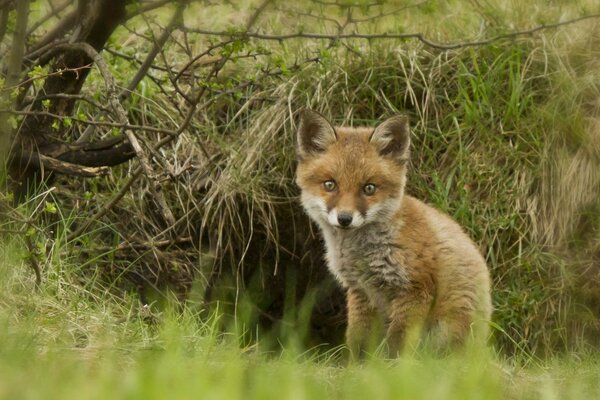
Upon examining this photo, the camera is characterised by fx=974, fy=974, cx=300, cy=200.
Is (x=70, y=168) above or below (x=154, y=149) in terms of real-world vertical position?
below

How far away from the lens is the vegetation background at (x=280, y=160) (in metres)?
6.05

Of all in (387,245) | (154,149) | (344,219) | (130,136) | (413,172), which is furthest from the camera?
(413,172)

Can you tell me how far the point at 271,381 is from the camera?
350 cm

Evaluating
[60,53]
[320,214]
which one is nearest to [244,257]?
[320,214]

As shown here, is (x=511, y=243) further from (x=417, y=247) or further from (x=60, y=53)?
(x=60, y=53)

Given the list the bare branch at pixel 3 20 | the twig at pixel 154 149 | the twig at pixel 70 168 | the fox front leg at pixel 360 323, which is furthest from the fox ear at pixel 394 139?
the bare branch at pixel 3 20

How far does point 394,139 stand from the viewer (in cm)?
617

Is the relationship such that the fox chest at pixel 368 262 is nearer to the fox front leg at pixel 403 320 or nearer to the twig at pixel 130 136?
the fox front leg at pixel 403 320

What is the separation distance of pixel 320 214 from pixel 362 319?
0.70 meters

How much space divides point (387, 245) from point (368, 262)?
0.51 feet

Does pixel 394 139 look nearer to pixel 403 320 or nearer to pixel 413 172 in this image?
pixel 403 320

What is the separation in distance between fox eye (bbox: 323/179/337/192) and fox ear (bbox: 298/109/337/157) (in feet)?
0.86

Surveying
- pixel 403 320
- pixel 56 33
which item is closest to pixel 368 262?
pixel 403 320

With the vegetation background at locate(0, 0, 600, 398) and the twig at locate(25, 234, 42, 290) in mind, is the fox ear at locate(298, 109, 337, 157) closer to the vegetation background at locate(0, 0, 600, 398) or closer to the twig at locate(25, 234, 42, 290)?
the vegetation background at locate(0, 0, 600, 398)
